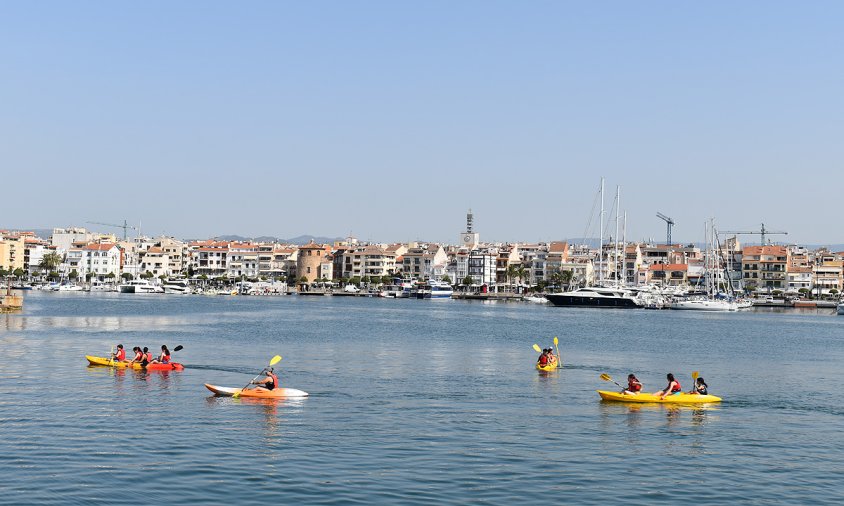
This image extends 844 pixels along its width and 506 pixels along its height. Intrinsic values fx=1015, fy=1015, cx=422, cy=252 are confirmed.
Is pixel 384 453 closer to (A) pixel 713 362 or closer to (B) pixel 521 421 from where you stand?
(B) pixel 521 421

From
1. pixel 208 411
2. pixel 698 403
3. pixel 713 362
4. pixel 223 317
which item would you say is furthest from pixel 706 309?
pixel 208 411

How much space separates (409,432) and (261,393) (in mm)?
8537

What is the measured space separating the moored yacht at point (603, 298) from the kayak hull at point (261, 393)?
125 m

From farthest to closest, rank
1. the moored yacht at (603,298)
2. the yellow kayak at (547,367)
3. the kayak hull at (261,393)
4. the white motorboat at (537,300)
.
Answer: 1. the white motorboat at (537,300)
2. the moored yacht at (603,298)
3. the yellow kayak at (547,367)
4. the kayak hull at (261,393)

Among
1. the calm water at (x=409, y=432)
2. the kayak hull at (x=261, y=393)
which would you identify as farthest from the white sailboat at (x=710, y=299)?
the kayak hull at (x=261, y=393)

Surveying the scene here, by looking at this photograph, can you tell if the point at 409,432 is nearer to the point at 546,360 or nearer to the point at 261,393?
the point at 261,393

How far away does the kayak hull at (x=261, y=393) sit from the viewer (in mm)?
37594

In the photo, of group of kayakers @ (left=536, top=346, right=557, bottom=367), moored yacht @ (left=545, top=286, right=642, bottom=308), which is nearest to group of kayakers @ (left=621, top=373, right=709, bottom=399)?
group of kayakers @ (left=536, top=346, right=557, bottom=367)

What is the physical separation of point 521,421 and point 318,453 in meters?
8.64

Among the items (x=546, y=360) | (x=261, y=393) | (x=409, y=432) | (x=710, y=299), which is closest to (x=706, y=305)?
(x=710, y=299)

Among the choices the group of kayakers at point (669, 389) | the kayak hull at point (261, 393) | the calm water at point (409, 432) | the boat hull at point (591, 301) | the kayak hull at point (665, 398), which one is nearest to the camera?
the calm water at point (409, 432)

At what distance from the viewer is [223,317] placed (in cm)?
10850

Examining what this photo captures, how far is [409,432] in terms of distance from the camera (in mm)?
31125

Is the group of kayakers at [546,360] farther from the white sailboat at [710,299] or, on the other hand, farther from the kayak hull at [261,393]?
the white sailboat at [710,299]
